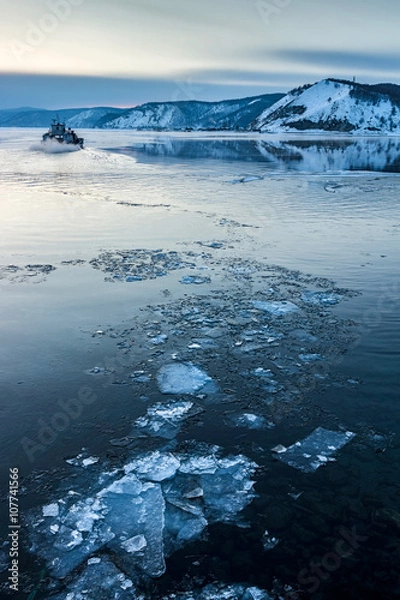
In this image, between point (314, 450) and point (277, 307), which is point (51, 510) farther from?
point (277, 307)

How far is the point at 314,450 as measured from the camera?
20.0 feet

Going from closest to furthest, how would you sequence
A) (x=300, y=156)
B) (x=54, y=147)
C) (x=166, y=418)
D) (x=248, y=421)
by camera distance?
(x=248, y=421) → (x=166, y=418) → (x=300, y=156) → (x=54, y=147)

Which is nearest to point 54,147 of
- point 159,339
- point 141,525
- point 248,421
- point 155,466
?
point 159,339

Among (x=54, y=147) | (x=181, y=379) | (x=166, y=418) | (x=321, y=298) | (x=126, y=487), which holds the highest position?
(x=54, y=147)

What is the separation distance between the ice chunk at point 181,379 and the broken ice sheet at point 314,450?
1959mm

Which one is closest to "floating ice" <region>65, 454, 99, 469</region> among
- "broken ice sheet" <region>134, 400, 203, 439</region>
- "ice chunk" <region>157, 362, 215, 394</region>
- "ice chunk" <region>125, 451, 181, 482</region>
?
"ice chunk" <region>125, 451, 181, 482</region>

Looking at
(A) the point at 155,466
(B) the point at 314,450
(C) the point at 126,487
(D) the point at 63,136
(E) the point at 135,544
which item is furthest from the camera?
(D) the point at 63,136

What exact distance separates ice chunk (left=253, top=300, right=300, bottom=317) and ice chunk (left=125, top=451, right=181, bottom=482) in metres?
5.07

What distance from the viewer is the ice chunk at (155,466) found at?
5.74m

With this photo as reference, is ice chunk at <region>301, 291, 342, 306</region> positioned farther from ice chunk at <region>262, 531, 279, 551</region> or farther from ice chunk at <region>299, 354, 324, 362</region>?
ice chunk at <region>262, 531, 279, 551</region>

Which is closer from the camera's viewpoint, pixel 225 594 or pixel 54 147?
pixel 225 594

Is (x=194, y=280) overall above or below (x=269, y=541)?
above

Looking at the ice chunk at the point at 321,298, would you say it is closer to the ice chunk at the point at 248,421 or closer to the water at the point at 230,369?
the water at the point at 230,369

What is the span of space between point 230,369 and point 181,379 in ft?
3.14
